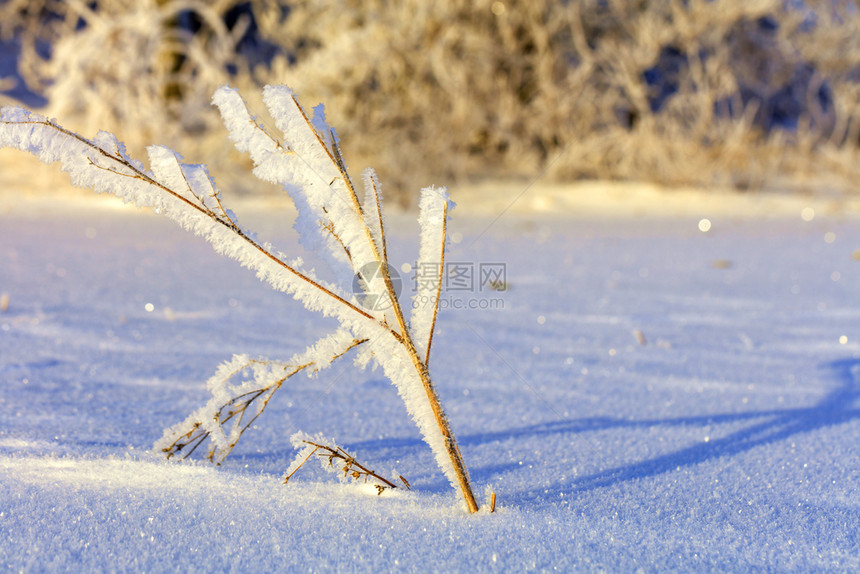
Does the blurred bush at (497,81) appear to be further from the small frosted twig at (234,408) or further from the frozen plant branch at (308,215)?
the frozen plant branch at (308,215)

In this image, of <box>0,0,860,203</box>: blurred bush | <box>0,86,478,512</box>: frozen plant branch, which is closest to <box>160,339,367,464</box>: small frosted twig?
<box>0,86,478,512</box>: frozen plant branch

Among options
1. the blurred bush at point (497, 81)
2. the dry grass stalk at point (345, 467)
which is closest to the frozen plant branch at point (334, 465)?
the dry grass stalk at point (345, 467)

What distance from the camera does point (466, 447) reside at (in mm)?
1174

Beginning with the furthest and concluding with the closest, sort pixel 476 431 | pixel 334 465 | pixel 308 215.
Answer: pixel 476 431 < pixel 334 465 < pixel 308 215

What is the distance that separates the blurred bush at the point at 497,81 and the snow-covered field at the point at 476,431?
3346mm

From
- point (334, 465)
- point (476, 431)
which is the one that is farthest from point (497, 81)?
point (334, 465)

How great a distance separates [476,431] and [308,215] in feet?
1.92

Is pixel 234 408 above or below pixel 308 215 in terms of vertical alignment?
below

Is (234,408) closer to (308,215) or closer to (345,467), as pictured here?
(345,467)

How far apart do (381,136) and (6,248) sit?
341 centimetres

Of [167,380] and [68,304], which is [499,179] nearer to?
[68,304]

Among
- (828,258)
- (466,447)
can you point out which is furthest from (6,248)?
(828,258)

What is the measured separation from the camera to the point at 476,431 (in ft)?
4.14

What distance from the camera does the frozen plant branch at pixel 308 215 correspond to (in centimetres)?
78
